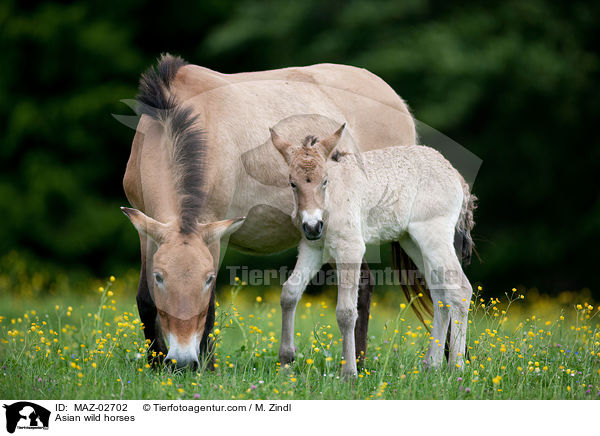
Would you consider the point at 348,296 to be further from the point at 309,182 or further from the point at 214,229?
the point at 214,229

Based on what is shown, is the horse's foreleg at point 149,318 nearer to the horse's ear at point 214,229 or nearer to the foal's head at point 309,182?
the horse's ear at point 214,229

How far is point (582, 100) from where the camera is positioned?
12.0 meters

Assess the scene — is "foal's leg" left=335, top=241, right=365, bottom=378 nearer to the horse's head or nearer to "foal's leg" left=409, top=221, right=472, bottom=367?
"foal's leg" left=409, top=221, right=472, bottom=367

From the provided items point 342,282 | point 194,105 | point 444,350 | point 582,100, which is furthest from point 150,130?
point 582,100

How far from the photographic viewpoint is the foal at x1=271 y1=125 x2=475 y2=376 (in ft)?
16.1

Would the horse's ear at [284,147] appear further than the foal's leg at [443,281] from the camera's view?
No

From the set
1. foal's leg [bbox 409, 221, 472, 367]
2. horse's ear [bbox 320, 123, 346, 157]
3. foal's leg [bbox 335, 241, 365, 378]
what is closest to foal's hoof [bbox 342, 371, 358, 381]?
foal's leg [bbox 335, 241, 365, 378]

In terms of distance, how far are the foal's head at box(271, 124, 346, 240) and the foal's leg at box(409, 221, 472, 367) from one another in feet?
3.12

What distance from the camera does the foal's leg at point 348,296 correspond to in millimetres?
4891

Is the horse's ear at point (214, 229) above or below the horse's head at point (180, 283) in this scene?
above
